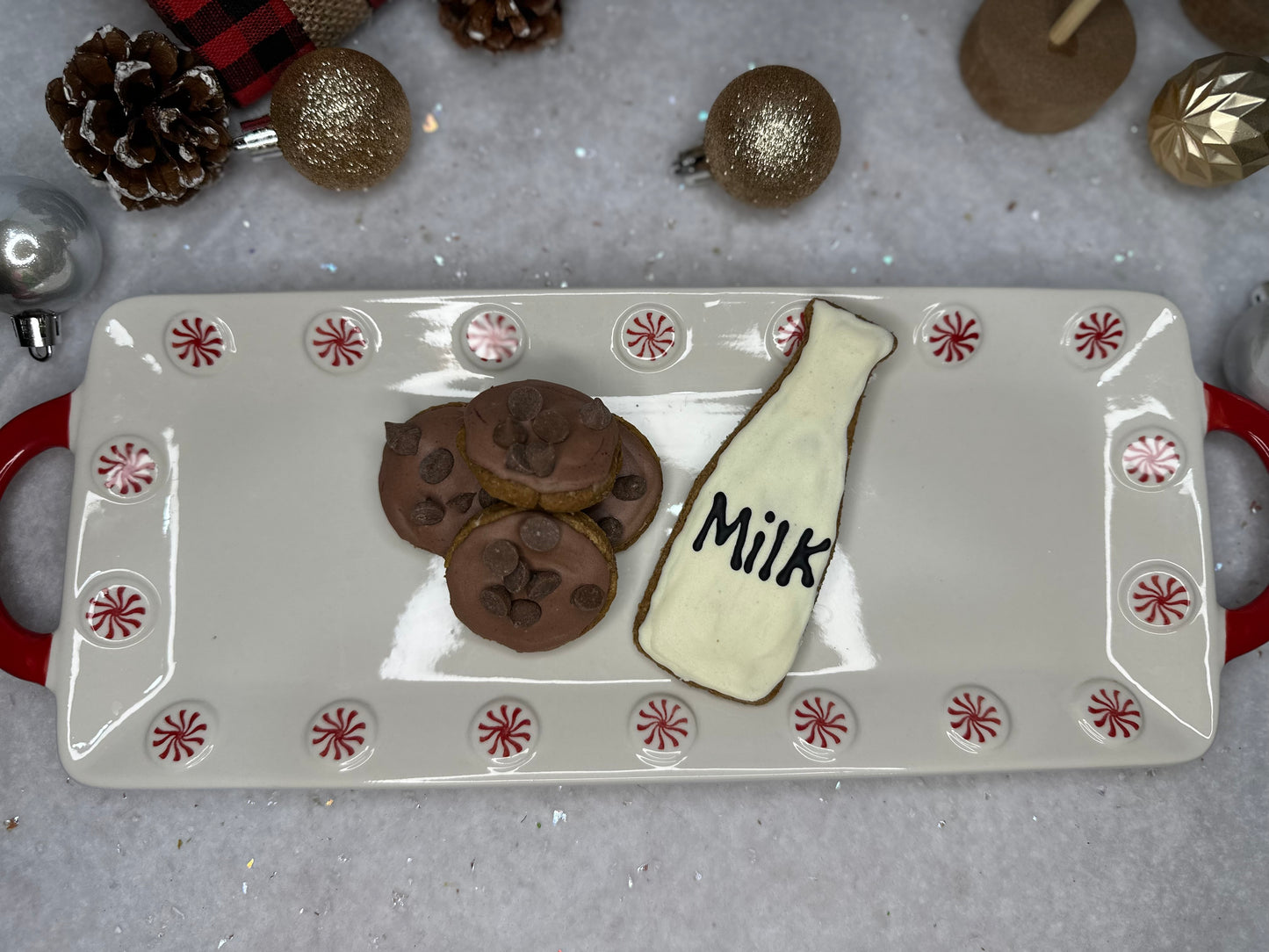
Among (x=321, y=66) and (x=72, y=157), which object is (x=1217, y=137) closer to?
(x=321, y=66)

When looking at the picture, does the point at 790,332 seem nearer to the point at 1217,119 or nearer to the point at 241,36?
the point at 1217,119

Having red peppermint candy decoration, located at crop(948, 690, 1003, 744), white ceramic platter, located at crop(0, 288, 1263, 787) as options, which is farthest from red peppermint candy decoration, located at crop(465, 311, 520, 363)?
red peppermint candy decoration, located at crop(948, 690, 1003, 744)

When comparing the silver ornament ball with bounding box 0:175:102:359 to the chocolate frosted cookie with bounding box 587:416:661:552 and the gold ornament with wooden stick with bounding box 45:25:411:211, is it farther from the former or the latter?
the chocolate frosted cookie with bounding box 587:416:661:552

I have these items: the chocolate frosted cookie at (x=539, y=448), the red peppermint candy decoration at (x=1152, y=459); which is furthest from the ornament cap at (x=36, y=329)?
the red peppermint candy decoration at (x=1152, y=459)

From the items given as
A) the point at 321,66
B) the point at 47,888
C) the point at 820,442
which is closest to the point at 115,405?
the point at 321,66

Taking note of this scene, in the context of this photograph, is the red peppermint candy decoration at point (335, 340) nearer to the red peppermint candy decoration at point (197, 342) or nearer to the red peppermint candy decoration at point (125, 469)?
the red peppermint candy decoration at point (197, 342)
